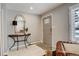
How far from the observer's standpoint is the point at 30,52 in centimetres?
145

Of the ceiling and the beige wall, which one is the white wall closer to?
the ceiling

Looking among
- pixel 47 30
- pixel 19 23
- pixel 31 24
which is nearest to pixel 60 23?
pixel 47 30

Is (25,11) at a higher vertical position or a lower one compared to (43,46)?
higher

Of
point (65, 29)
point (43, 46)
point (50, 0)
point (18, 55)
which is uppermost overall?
point (50, 0)

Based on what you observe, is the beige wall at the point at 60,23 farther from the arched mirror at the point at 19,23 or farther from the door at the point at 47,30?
the arched mirror at the point at 19,23

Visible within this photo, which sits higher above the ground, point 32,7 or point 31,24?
point 32,7

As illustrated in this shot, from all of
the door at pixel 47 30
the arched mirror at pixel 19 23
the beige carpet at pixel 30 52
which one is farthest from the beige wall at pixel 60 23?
the arched mirror at pixel 19 23

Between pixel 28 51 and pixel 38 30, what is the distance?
361 millimetres

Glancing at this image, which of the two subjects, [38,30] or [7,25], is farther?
[38,30]

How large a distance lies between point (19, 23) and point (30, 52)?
1.54ft

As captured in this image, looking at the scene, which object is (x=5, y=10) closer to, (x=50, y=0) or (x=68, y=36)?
(x=50, y=0)

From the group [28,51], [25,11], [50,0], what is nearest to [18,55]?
[28,51]

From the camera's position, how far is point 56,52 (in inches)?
56.7

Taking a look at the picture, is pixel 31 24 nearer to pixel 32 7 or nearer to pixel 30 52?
pixel 32 7
